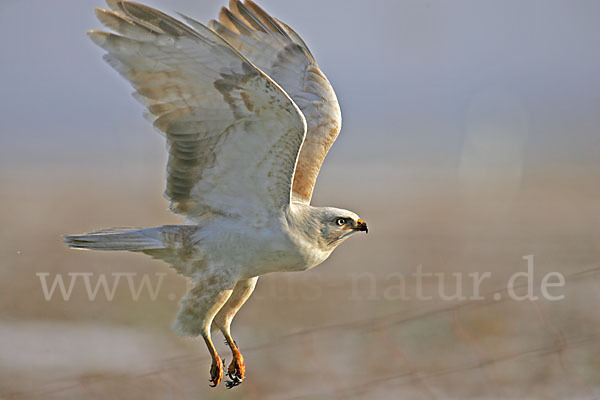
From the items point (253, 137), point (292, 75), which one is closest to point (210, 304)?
point (253, 137)

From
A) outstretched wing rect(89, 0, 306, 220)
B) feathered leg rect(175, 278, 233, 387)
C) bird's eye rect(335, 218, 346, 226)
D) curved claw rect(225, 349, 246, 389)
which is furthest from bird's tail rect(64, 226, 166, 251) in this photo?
bird's eye rect(335, 218, 346, 226)

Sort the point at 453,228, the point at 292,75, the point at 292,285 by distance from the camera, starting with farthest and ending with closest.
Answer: the point at 453,228 < the point at 292,285 < the point at 292,75

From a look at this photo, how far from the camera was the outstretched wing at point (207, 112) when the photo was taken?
209 inches

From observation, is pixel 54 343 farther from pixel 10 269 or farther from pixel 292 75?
pixel 292 75

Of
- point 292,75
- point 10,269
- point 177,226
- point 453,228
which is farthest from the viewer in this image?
point 453,228

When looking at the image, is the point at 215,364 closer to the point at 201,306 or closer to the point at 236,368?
the point at 236,368

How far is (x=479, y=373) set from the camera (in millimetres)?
12266

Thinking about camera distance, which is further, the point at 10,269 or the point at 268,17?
the point at 10,269

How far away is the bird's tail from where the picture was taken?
585 cm

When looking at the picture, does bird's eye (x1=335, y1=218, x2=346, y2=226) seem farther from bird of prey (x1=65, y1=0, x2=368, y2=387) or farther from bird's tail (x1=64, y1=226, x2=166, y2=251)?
bird's tail (x1=64, y1=226, x2=166, y2=251)

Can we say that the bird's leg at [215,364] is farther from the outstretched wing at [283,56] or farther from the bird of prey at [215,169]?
the outstretched wing at [283,56]

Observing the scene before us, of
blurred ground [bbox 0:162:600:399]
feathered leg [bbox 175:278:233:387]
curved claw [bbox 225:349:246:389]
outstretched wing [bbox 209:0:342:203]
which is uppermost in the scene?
outstretched wing [bbox 209:0:342:203]

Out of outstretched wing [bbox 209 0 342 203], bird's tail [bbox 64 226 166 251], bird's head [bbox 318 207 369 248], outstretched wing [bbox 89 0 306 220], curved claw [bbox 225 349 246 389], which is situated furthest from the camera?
outstretched wing [bbox 209 0 342 203]

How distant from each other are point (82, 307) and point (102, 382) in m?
4.69
